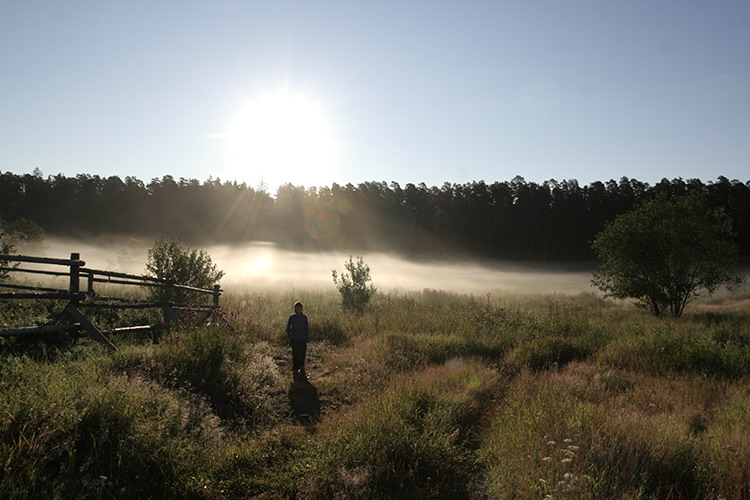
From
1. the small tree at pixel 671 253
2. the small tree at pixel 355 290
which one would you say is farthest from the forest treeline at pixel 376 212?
the small tree at pixel 355 290

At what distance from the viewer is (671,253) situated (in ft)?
77.4

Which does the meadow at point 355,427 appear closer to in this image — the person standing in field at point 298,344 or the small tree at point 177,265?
the person standing in field at point 298,344

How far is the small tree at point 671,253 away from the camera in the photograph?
2339cm

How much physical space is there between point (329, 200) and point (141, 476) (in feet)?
321

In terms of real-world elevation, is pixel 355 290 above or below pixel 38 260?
below

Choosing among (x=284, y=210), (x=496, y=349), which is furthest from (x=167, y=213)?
(x=496, y=349)

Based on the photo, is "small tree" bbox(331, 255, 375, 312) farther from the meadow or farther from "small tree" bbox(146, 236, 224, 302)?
the meadow

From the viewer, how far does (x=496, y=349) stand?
Answer: 1175cm

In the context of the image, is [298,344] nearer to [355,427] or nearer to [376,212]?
[355,427]

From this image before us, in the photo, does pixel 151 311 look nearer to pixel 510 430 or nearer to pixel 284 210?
pixel 510 430

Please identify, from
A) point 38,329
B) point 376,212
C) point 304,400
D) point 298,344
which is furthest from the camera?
point 376,212

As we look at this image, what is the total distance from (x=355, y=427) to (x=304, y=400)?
9.14 feet

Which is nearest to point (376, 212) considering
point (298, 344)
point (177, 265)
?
point (177, 265)

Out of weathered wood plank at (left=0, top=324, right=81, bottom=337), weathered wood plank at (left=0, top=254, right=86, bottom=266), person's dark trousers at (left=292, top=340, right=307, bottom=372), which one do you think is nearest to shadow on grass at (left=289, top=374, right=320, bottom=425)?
person's dark trousers at (left=292, top=340, right=307, bottom=372)
